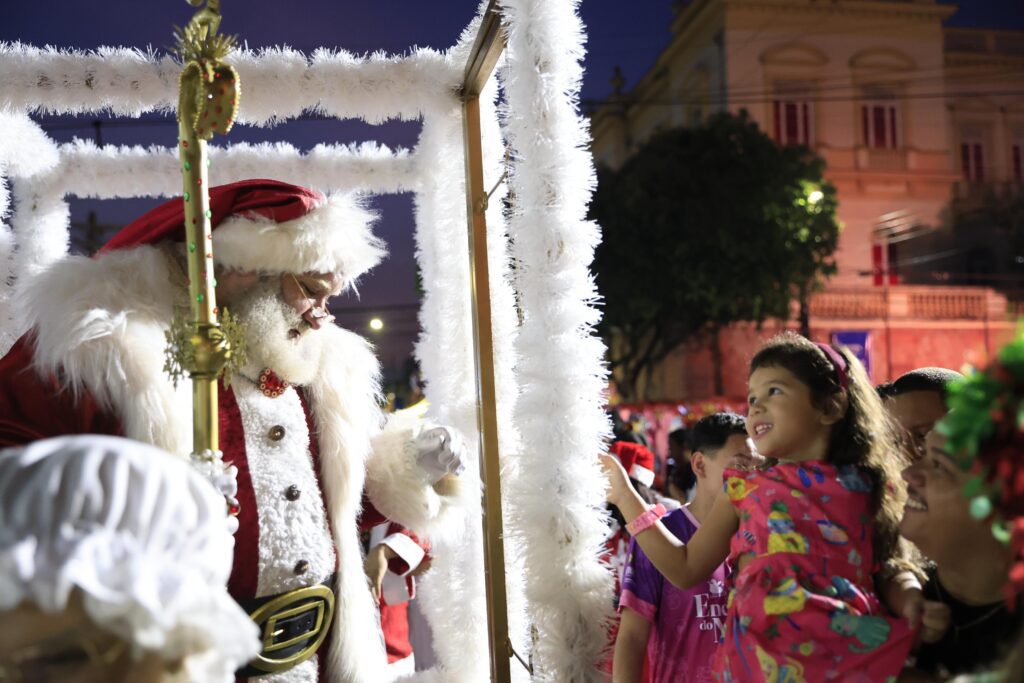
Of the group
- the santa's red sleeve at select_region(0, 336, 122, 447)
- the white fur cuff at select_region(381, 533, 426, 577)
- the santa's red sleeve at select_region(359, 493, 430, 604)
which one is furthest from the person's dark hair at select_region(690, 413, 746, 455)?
the santa's red sleeve at select_region(0, 336, 122, 447)

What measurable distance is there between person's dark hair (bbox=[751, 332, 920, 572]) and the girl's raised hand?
574mm

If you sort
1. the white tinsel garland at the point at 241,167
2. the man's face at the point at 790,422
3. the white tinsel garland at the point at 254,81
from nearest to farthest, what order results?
1. the man's face at the point at 790,422
2. the white tinsel garland at the point at 254,81
3. the white tinsel garland at the point at 241,167

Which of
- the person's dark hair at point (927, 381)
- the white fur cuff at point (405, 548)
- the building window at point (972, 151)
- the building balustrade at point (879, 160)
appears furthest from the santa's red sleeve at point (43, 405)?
the building window at point (972, 151)

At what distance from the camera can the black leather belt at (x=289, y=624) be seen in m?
2.60

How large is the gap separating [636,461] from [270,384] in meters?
1.93

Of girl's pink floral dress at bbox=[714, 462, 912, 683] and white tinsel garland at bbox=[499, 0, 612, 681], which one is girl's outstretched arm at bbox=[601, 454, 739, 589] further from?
white tinsel garland at bbox=[499, 0, 612, 681]

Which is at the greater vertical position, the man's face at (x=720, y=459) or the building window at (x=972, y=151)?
the building window at (x=972, y=151)

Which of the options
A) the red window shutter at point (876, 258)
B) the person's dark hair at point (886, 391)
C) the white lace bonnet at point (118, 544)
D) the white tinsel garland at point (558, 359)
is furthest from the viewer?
the red window shutter at point (876, 258)

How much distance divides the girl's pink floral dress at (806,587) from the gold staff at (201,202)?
125cm

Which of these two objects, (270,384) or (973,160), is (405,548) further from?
(973,160)

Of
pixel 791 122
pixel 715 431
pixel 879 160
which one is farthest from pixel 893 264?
pixel 715 431

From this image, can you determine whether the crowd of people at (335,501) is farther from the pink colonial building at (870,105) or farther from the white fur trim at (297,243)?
the pink colonial building at (870,105)

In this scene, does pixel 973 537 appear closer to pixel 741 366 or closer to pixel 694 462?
pixel 694 462

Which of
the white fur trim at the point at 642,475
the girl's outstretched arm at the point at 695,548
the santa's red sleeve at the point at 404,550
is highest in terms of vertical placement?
the girl's outstretched arm at the point at 695,548
